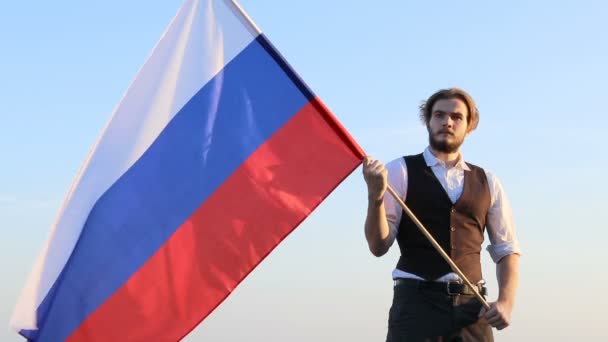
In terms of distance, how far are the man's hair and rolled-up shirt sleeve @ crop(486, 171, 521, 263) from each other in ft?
1.18

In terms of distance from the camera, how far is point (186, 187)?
18.3ft

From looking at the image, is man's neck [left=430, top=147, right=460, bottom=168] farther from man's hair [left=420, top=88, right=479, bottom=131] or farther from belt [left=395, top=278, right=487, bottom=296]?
belt [left=395, top=278, right=487, bottom=296]

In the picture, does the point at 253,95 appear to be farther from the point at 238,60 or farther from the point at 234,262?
the point at 234,262

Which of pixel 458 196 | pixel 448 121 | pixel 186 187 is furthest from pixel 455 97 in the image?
pixel 186 187

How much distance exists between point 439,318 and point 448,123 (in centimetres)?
104

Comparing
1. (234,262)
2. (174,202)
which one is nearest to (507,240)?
(234,262)

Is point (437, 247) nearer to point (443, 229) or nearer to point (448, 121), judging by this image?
point (443, 229)

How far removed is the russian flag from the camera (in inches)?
210

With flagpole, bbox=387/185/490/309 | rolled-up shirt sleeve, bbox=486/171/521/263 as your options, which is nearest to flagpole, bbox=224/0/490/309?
flagpole, bbox=387/185/490/309

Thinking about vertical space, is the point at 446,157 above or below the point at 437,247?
above

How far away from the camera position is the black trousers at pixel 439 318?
5.20 meters

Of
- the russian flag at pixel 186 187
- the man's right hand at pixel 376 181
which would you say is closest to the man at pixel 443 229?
the man's right hand at pixel 376 181

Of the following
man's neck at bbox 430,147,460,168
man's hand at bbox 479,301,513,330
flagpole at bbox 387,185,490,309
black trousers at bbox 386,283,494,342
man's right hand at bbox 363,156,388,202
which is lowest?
man's hand at bbox 479,301,513,330

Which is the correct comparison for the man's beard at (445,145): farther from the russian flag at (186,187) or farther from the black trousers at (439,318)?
the black trousers at (439,318)
